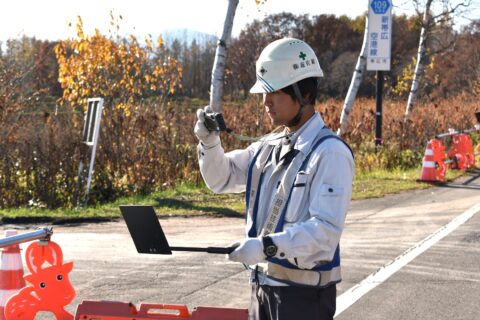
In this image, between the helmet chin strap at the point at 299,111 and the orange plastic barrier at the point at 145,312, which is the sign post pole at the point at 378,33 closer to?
the orange plastic barrier at the point at 145,312

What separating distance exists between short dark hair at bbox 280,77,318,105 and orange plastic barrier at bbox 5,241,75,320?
173 centimetres

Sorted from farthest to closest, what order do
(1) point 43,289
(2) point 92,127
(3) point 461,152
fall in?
(3) point 461,152
(2) point 92,127
(1) point 43,289

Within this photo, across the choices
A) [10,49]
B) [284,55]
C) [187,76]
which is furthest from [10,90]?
[187,76]

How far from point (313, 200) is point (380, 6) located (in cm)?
1727

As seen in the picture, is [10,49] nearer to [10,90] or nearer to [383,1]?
[10,90]

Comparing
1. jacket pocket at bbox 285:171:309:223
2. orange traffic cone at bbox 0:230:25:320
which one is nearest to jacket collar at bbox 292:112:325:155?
jacket pocket at bbox 285:171:309:223

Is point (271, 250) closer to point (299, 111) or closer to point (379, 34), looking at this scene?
point (299, 111)

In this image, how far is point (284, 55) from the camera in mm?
3412

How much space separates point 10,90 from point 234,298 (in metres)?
9.01

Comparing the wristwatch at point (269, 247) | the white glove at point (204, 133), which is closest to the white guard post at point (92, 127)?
the white glove at point (204, 133)

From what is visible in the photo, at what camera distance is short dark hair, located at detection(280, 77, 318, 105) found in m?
3.42

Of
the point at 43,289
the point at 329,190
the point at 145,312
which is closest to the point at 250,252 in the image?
the point at 329,190

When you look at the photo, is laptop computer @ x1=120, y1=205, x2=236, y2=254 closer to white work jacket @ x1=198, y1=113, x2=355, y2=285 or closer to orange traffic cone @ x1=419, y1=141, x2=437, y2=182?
white work jacket @ x1=198, y1=113, x2=355, y2=285

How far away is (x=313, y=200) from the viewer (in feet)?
10.6
